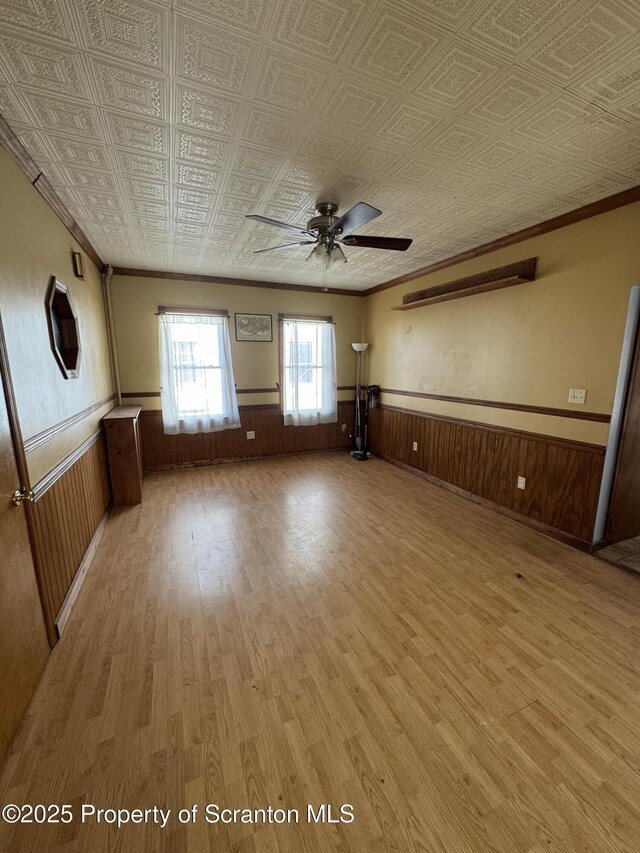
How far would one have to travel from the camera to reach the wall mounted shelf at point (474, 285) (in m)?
2.89

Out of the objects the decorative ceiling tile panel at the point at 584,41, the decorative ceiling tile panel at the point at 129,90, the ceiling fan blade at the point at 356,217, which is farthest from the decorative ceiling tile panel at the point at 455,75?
the decorative ceiling tile panel at the point at 129,90

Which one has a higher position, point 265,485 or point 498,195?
point 498,195

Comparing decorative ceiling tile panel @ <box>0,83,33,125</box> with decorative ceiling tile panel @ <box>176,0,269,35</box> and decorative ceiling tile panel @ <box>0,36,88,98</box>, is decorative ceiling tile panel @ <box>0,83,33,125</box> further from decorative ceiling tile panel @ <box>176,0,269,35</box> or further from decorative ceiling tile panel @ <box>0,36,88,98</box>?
decorative ceiling tile panel @ <box>176,0,269,35</box>

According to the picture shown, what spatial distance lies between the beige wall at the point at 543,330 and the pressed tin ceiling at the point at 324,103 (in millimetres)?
324

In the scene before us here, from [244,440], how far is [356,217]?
3.55 meters

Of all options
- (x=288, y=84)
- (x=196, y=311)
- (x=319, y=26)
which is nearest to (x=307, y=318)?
(x=196, y=311)

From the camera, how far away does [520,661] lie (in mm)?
1656

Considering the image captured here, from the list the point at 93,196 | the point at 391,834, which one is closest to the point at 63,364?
the point at 93,196

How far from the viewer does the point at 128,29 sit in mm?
1159

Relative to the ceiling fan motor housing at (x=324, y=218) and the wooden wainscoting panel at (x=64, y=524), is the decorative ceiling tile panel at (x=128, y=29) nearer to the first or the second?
the ceiling fan motor housing at (x=324, y=218)

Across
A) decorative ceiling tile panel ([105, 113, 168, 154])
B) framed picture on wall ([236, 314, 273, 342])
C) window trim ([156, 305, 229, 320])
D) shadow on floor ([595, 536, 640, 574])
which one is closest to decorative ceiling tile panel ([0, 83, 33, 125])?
decorative ceiling tile panel ([105, 113, 168, 154])

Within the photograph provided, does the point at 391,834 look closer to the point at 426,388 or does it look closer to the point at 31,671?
the point at 31,671

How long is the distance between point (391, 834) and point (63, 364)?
2833 millimetres

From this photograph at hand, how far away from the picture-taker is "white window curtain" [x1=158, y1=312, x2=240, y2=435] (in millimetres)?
4375
